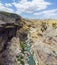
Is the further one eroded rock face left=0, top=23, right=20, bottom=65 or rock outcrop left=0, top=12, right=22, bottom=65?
eroded rock face left=0, top=23, right=20, bottom=65

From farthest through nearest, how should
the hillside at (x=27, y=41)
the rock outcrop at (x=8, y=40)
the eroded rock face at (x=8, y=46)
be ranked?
the hillside at (x=27, y=41) < the eroded rock face at (x=8, y=46) < the rock outcrop at (x=8, y=40)

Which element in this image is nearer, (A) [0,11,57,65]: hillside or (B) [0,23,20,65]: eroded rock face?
(B) [0,23,20,65]: eroded rock face

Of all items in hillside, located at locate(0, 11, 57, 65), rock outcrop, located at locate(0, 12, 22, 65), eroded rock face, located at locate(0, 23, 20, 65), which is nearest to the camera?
rock outcrop, located at locate(0, 12, 22, 65)

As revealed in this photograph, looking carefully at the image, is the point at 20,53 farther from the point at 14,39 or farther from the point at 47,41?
the point at 47,41

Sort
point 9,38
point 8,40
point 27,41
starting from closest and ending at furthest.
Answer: point 8,40 → point 9,38 → point 27,41

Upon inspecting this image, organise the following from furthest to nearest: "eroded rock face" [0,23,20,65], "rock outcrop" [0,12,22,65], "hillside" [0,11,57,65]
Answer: "hillside" [0,11,57,65] → "eroded rock face" [0,23,20,65] → "rock outcrop" [0,12,22,65]

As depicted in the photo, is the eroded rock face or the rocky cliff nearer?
the rocky cliff

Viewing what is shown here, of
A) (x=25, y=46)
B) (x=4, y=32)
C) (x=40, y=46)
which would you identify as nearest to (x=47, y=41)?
(x=40, y=46)

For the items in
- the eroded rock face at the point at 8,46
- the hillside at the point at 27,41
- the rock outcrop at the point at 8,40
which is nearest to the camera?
the rock outcrop at the point at 8,40

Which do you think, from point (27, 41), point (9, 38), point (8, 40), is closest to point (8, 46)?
point (8, 40)

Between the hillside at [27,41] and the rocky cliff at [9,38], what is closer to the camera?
the rocky cliff at [9,38]

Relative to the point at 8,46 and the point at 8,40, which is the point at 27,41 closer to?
the point at 8,40
